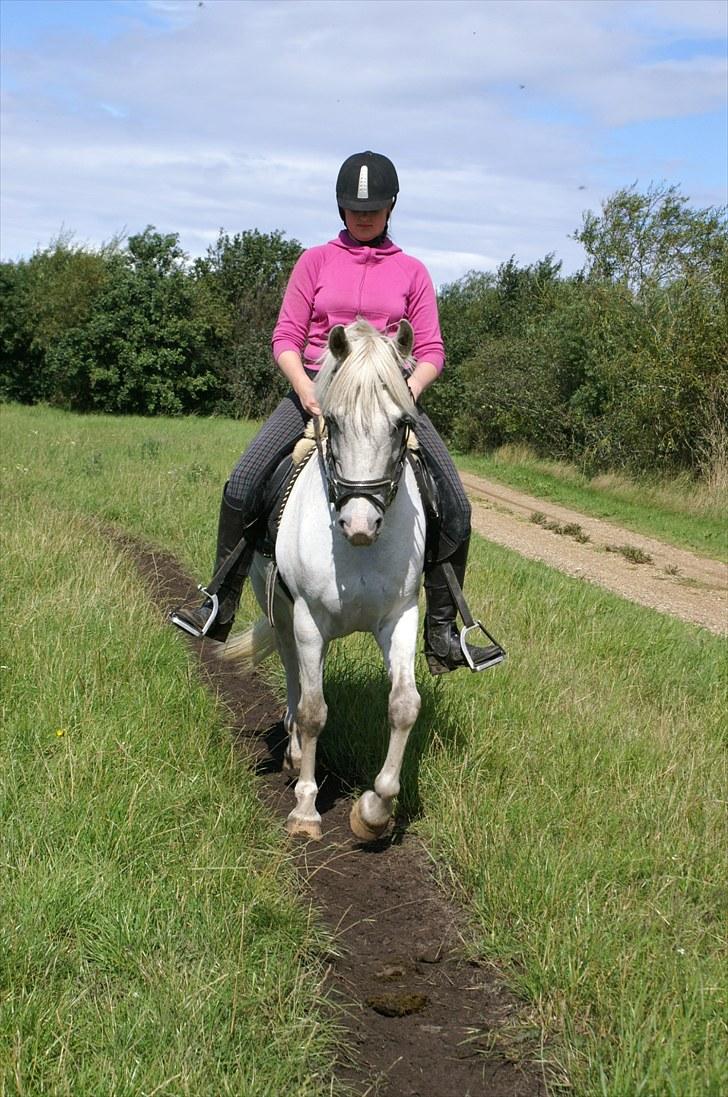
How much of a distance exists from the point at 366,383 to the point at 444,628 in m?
1.71

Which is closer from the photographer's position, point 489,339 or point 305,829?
point 305,829

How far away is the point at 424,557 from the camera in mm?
5629

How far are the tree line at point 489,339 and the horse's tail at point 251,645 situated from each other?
15.3 metres

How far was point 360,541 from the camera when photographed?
14.8 feet

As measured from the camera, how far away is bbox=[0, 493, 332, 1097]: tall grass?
10.5 ft

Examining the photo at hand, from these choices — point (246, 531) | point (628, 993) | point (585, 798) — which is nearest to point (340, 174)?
point (246, 531)

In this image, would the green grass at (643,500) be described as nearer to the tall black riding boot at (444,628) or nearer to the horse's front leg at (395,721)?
the tall black riding boot at (444,628)

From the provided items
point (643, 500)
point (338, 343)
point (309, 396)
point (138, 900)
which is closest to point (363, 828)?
point (138, 900)

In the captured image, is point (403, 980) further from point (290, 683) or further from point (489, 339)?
point (489, 339)

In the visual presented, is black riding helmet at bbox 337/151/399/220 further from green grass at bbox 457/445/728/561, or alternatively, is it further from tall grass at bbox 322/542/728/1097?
green grass at bbox 457/445/728/561

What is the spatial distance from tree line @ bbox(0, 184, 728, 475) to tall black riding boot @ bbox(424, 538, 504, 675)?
51.8 ft

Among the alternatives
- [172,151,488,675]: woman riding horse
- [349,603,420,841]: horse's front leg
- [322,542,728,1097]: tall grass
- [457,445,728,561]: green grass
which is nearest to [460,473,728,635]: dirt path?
[457,445,728,561]: green grass

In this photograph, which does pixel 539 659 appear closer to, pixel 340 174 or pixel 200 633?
pixel 200 633

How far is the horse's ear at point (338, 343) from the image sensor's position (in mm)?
4664
